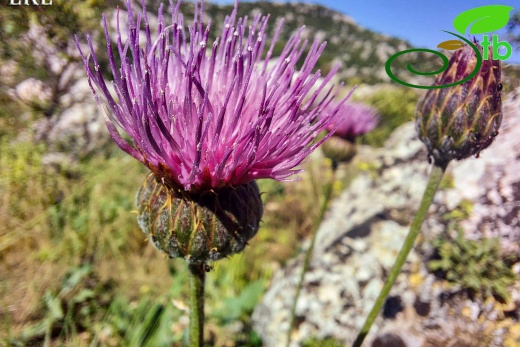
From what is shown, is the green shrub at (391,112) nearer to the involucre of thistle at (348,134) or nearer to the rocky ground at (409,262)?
the rocky ground at (409,262)

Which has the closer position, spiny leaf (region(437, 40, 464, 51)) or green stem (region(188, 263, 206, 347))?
green stem (region(188, 263, 206, 347))

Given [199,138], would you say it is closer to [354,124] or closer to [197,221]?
[197,221]

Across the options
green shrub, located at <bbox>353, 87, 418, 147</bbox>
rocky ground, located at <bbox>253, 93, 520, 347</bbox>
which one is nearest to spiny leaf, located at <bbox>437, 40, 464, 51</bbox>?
rocky ground, located at <bbox>253, 93, 520, 347</bbox>

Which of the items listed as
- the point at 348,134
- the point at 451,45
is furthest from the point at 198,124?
the point at 348,134

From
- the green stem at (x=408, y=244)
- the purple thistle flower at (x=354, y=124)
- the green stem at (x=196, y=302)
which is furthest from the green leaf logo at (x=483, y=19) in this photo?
the purple thistle flower at (x=354, y=124)

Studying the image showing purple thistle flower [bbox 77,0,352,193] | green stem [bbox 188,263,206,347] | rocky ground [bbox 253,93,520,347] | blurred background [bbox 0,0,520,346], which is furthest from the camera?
blurred background [bbox 0,0,520,346]

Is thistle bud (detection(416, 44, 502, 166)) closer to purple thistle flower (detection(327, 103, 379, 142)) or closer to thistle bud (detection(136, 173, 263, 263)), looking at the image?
thistle bud (detection(136, 173, 263, 263))

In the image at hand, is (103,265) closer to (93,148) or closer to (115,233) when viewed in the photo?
(115,233)
